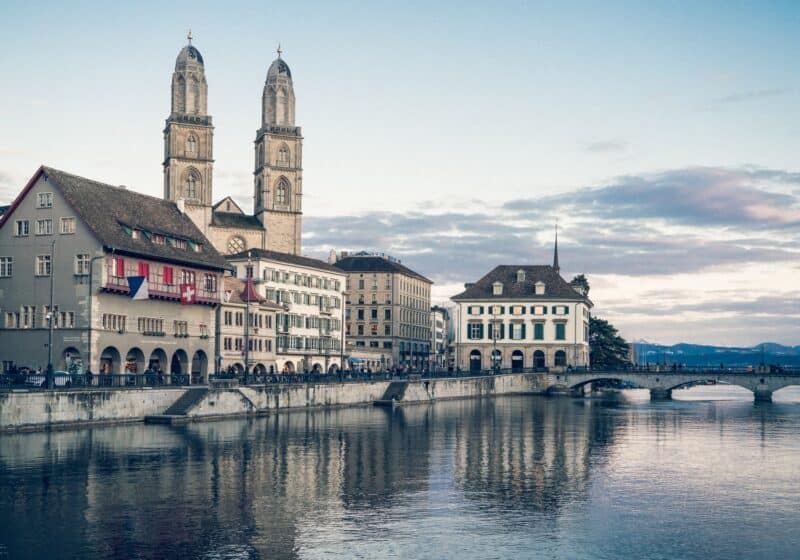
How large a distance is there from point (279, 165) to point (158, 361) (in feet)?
232

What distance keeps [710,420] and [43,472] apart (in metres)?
59.6

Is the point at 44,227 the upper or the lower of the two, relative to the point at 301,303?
upper

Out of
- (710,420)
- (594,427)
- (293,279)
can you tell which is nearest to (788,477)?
(594,427)

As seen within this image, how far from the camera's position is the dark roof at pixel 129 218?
7631cm

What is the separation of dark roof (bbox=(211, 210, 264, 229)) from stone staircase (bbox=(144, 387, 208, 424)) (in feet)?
229

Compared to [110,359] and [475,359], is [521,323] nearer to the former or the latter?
[475,359]

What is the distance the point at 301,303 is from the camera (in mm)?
115500

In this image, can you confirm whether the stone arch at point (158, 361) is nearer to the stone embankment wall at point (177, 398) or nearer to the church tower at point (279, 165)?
the stone embankment wall at point (177, 398)

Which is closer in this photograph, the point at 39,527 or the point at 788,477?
the point at 39,527

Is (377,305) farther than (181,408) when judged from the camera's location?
Yes

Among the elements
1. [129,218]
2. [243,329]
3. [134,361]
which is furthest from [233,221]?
[134,361]

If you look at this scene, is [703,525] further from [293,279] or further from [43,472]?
[293,279]

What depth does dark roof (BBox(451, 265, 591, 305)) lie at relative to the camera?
14325 cm

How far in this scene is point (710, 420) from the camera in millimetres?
85562
